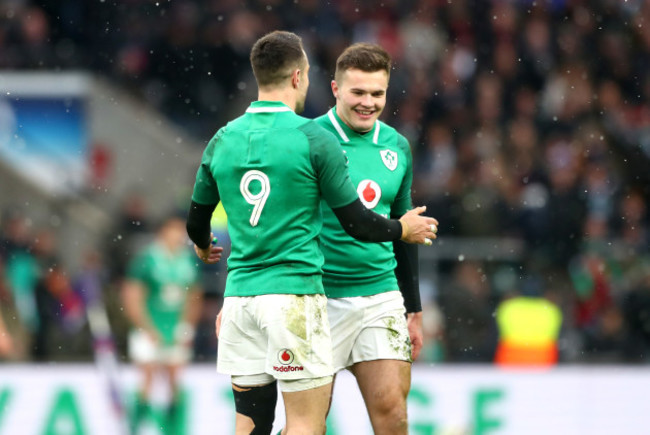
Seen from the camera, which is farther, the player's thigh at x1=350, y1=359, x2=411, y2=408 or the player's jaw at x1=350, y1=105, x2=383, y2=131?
the player's jaw at x1=350, y1=105, x2=383, y2=131

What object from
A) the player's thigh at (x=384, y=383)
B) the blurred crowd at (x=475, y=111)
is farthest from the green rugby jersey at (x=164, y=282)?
the player's thigh at (x=384, y=383)

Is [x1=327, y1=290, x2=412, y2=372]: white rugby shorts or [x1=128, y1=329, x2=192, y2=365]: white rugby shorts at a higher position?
[x1=327, y1=290, x2=412, y2=372]: white rugby shorts

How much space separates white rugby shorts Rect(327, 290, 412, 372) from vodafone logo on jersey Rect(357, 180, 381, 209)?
16.9 inches

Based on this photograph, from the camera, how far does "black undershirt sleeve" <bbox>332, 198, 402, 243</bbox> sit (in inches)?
177

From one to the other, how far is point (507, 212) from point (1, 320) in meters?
5.25

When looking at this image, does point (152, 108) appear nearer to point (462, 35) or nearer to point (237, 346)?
point (462, 35)

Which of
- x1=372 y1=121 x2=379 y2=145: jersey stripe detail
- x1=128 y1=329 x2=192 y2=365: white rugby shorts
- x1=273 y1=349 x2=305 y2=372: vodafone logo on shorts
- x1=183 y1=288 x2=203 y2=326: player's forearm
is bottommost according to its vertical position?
x1=128 y1=329 x2=192 y2=365: white rugby shorts

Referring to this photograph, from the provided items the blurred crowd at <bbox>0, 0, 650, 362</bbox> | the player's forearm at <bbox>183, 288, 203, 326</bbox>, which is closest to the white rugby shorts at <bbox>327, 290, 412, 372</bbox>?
the blurred crowd at <bbox>0, 0, 650, 362</bbox>

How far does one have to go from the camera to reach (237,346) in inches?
180

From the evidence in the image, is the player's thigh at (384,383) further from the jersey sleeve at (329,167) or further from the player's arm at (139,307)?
the player's arm at (139,307)

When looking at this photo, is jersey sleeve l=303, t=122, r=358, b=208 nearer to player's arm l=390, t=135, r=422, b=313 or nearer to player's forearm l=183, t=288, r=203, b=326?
player's arm l=390, t=135, r=422, b=313

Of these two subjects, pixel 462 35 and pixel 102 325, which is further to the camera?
pixel 462 35

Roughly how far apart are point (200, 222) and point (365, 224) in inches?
28.8

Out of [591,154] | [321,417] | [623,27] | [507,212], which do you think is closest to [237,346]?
[321,417]
